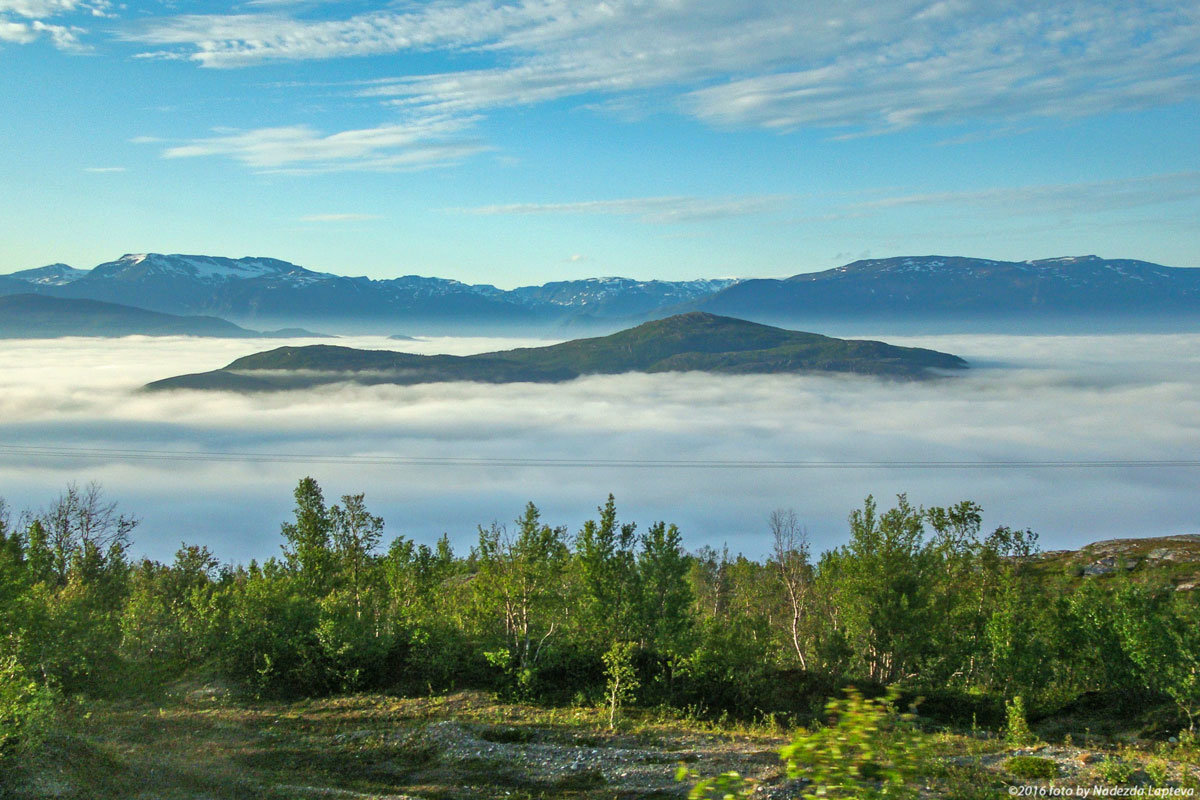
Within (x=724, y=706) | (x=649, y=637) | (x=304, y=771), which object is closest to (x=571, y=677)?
(x=649, y=637)

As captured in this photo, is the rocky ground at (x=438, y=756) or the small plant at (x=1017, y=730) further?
the small plant at (x=1017, y=730)

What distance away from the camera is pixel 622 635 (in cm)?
6066

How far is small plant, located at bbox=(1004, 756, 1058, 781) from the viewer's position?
1344 inches

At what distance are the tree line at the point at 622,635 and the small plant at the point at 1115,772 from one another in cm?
1475

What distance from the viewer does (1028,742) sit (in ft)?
149

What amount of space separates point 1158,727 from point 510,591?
1842 inches

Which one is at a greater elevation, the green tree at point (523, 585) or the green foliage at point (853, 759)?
the green foliage at point (853, 759)

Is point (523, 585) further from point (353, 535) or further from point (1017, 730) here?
point (1017, 730)

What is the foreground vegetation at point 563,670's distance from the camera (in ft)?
124

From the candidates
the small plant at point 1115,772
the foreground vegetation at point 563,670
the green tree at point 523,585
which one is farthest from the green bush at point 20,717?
the small plant at point 1115,772

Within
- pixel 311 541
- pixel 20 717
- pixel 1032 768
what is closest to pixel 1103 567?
pixel 1032 768

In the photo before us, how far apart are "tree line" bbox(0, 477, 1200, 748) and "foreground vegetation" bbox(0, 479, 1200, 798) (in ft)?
0.73

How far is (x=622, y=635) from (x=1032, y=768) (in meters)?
31.5

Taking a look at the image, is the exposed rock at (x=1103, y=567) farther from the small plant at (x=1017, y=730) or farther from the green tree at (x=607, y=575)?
the green tree at (x=607, y=575)
